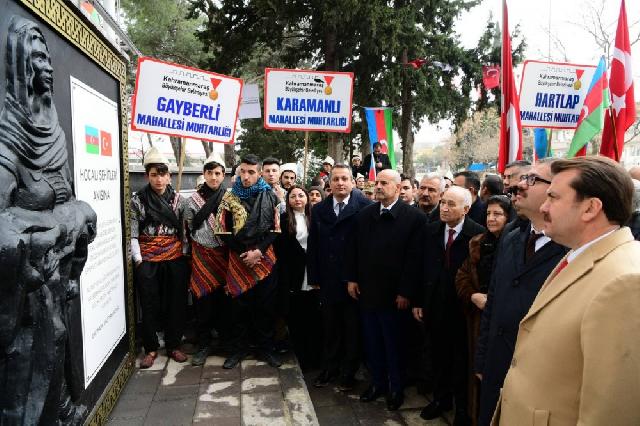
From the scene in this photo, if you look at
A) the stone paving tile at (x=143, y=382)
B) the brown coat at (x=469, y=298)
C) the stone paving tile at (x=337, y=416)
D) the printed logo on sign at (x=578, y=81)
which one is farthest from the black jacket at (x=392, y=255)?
the printed logo on sign at (x=578, y=81)

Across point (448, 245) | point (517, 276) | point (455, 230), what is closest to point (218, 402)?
point (448, 245)

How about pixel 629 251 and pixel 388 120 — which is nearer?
pixel 629 251

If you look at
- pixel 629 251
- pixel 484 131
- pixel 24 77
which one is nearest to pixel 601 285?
pixel 629 251

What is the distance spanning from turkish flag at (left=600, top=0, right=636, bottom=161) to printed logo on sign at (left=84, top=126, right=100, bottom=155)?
522cm

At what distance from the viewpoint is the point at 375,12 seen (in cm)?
1120

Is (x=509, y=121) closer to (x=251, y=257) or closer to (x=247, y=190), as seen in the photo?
(x=247, y=190)

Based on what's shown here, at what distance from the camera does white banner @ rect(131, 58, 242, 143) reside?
4461 mm

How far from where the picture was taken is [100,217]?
3010mm

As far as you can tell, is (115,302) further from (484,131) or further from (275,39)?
(484,131)

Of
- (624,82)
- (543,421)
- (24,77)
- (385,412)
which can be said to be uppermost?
(624,82)

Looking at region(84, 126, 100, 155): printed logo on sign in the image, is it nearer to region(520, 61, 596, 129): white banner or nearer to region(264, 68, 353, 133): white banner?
region(264, 68, 353, 133): white banner

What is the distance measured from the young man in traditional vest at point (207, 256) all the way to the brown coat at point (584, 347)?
9.48 ft

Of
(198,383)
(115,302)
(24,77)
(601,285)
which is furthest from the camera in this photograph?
(198,383)

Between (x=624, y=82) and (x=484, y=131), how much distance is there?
A: 4283cm
